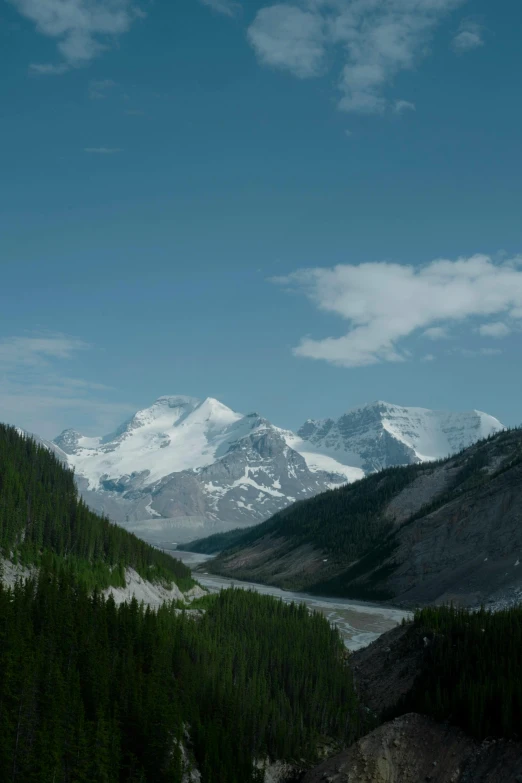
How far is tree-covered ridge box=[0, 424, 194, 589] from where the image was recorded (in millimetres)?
100312

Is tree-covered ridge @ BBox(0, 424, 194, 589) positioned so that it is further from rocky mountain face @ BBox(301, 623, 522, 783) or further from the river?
rocky mountain face @ BBox(301, 623, 522, 783)

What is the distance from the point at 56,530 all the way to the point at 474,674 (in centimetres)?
7572

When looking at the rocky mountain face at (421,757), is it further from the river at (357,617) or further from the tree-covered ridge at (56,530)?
the river at (357,617)

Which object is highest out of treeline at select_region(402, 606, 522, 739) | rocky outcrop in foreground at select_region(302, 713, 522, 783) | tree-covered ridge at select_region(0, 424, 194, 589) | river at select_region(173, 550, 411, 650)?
tree-covered ridge at select_region(0, 424, 194, 589)

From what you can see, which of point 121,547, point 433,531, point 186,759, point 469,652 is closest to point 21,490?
point 121,547

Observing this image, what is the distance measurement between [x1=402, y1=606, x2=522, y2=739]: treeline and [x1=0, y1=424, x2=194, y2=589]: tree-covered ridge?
5128 cm

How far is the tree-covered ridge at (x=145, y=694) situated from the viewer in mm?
45062

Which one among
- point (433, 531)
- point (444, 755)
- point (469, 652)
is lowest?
point (444, 755)

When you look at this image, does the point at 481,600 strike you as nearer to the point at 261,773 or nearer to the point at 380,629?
the point at 380,629

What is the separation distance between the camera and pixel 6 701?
48.1 metres

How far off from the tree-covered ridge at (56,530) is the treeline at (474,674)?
168 ft

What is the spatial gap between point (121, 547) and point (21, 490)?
24557 millimetres

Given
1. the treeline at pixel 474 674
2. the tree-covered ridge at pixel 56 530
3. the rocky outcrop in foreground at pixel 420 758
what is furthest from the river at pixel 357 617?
the rocky outcrop in foreground at pixel 420 758

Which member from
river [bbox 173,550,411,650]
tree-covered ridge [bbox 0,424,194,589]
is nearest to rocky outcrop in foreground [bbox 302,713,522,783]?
tree-covered ridge [bbox 0,424,194,589]
